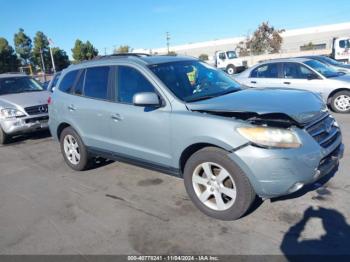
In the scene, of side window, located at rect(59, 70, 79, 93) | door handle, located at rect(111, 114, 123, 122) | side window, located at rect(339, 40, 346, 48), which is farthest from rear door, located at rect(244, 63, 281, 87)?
side window, located at rect(339, 40, 346, 48)

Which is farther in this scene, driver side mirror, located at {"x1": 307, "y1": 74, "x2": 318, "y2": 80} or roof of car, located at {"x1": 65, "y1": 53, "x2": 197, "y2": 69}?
driver side mirror, located at {"x1": 307, "y1": 74, "x2": 318, "y2": 80}

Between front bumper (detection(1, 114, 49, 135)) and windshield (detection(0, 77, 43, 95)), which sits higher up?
windshield (detection(0, 77, 43, 95))

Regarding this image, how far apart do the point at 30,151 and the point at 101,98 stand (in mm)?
3717

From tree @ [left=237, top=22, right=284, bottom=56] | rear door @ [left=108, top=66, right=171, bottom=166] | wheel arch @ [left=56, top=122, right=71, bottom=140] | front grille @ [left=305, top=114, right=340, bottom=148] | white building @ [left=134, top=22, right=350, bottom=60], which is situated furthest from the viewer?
white building @ [left=134, top=22, right=350, bottom=60]

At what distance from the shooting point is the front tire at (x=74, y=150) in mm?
5547

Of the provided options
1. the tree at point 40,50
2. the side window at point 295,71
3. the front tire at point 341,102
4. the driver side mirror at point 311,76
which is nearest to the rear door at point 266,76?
the side window at point 295,71

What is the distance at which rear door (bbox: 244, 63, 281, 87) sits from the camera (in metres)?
9.44

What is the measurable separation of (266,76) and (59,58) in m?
50.6

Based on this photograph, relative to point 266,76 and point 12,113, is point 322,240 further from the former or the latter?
point 12,113

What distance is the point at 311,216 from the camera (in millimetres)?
3568

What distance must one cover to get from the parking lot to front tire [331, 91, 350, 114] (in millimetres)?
4248

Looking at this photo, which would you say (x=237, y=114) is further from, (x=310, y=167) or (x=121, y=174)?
(x=121, y=174)

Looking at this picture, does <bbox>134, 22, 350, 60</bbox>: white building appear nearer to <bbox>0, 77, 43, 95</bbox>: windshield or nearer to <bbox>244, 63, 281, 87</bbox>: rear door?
<bbox>0, 77, 43, 95</bbox>: windshield

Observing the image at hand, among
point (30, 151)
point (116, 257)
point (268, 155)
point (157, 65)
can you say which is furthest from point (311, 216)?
point (30, 151)
